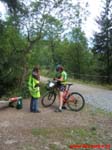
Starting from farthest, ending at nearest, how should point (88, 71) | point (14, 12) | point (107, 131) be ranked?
point (88, 71) < point (14, 12) < point (107, 131)

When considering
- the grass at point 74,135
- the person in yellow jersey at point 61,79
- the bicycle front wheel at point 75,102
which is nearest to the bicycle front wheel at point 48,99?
the person in yellow jersey at point 61,79

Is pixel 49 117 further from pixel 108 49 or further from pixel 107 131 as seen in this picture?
pixel 108 49

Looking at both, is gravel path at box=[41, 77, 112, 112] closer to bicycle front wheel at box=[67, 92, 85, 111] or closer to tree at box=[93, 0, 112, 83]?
bicycle front wheel at box=[67, 92, 85, 111]

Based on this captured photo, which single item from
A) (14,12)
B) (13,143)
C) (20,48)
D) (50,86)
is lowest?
(13,143)

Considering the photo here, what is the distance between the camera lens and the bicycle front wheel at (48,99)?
11.3m

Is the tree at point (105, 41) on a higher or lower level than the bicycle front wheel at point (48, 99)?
higher

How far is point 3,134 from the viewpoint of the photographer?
7.20 meters

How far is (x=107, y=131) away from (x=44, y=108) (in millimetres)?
3530

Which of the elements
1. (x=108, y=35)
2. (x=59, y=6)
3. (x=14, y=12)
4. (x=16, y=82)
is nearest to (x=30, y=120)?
(x=14, y=12)

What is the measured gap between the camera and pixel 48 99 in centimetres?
1146

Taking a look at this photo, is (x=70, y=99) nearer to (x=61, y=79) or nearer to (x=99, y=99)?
(x=61, y=79)

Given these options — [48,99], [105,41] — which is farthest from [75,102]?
[105,41]

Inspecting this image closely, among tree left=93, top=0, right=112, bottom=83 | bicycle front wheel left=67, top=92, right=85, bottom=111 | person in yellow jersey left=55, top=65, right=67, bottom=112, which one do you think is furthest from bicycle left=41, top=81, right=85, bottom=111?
tree left=93, top=0, right=112, bottom=83

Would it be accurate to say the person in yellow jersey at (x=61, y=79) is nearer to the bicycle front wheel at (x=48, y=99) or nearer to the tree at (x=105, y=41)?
the bicycle front wheel at (x=48, y=99)
